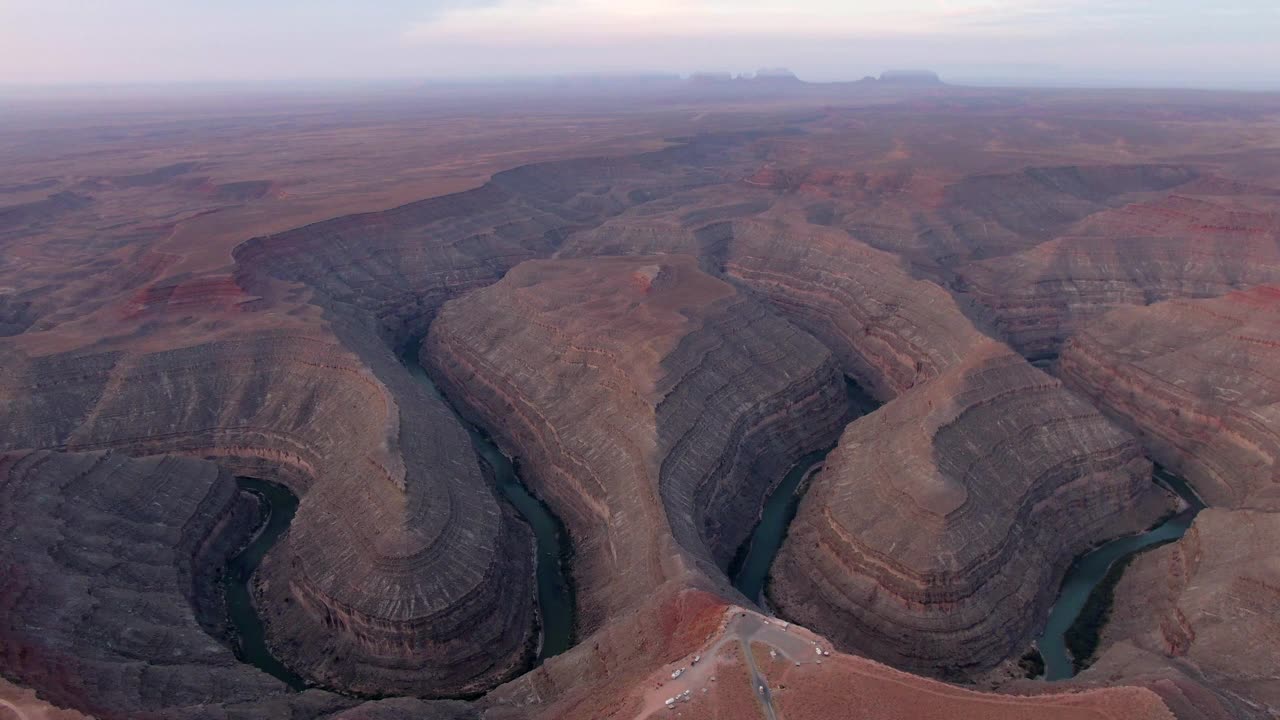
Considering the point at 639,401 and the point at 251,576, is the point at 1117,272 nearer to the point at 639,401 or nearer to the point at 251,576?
the point at 639,401

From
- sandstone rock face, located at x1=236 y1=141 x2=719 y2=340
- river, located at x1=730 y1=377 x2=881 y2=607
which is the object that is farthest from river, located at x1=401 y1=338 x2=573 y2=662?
sandstone rock face, located at x1=236 y1=141 x2=719 y2=340

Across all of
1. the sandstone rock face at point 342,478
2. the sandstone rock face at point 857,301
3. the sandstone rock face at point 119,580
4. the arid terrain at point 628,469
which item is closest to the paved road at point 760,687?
the arid terrain at point 628,469

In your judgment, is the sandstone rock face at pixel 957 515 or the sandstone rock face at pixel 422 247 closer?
the sandstone rock face at pixel 957 515

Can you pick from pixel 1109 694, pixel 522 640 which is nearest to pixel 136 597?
pixel 522 640

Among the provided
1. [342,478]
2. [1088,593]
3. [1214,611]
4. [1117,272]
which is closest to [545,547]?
[342,478]

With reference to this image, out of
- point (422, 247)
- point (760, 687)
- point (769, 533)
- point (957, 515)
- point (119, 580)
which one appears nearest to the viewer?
point (760, 687)

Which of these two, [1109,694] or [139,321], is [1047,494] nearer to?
[1109,694]

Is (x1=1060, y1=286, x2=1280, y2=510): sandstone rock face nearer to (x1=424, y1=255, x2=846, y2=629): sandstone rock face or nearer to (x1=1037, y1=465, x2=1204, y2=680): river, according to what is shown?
(x1=1037, y1=465, x2=1204, y2=680): river

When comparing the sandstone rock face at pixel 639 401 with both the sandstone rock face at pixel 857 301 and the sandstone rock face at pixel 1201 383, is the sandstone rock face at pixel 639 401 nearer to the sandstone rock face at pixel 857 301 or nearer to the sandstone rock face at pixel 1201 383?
the sandstone rock face at pixel 857 301
